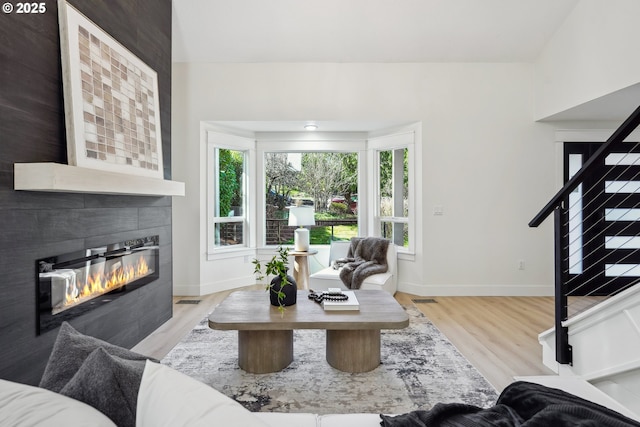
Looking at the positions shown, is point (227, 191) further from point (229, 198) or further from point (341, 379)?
point (341, 379)

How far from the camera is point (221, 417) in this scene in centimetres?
67

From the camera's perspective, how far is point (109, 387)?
0.81m

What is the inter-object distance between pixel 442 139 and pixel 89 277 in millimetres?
4163

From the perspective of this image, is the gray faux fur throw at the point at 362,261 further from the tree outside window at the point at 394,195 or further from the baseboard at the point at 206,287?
the baseboard at the point at 206,287

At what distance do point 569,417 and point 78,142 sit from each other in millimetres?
2651

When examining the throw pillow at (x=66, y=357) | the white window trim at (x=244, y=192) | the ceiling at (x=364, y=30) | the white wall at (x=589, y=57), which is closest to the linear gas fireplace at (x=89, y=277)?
the throw pillow at (x=66, y=357)

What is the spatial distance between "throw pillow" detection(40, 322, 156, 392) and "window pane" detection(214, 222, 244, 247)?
4.31 meters

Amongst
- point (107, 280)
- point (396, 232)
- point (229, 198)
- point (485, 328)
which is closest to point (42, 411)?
point (107, 280)

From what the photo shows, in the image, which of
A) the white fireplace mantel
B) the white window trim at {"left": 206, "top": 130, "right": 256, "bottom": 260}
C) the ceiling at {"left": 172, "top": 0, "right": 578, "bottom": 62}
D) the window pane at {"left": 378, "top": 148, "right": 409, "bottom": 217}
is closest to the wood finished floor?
the white window trim at {"left": 206, "top": 130, "right": 256, "bottom": 260}

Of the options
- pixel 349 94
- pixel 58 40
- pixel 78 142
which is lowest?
pixel 78 142

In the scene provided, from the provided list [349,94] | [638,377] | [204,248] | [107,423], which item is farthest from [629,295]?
[204,248]

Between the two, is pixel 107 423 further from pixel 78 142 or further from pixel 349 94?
pixel 349 94

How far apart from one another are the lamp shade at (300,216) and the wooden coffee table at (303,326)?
93.1 inches

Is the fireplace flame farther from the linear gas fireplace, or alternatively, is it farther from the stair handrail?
the stair handrail
